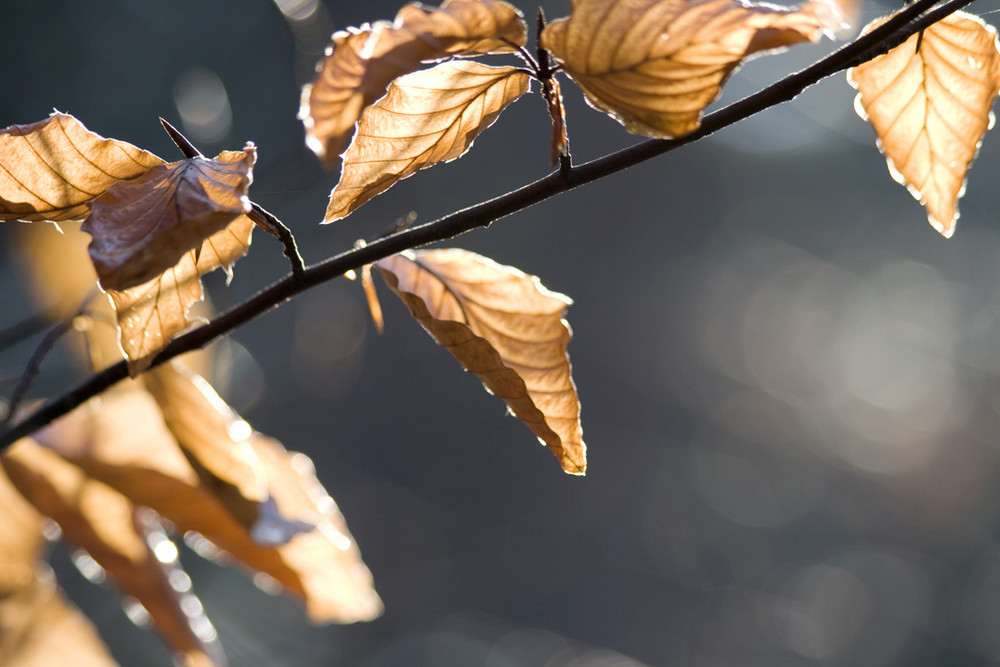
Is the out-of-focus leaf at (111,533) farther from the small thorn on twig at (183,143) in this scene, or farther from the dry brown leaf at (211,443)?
the small thorn on twig at (183,143)

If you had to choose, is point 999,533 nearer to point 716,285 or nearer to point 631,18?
point 716,285

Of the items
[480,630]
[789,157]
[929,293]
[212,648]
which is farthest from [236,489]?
[929,293]

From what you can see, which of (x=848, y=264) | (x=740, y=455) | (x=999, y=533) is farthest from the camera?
(x=848, y=264)

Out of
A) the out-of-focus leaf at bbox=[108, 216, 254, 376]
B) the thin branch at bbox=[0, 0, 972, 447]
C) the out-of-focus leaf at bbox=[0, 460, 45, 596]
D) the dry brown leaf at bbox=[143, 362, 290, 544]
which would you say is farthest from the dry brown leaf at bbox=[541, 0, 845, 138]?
the out-of-focus leaf at bbox=[0, 460, 45, 596]

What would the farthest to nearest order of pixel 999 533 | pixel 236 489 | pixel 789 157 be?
pixel 789 157, pixel 999 533, pixel 236 489

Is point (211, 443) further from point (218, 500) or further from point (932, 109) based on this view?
point (932, 109)

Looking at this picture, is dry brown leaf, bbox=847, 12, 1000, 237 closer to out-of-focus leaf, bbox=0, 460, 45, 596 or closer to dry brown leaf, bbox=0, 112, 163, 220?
dry brown leaf, bbox=0, 112, 163, 220

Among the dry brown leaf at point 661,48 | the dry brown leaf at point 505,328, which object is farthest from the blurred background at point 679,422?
the dry brown leaf at point 661,48
